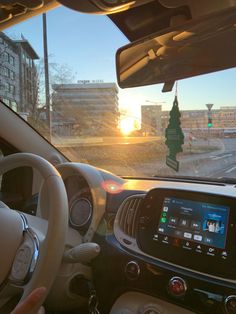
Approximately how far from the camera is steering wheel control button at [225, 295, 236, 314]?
2.04 meters

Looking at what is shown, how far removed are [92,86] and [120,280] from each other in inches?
65.7

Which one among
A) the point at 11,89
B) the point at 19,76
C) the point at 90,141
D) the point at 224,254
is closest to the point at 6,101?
the point at 11,89

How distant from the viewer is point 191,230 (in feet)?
7.59

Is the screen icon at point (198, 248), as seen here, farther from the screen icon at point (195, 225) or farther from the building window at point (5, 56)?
the building window at point (5, 56)

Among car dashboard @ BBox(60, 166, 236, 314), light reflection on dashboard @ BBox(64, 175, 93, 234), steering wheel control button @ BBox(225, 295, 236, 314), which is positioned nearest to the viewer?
steering wheel control button @ BBox(225, 295, 236, 314)

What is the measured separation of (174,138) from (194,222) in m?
0.98

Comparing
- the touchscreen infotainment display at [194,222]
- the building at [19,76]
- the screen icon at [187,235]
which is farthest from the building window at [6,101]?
the screen icon at [187,235]

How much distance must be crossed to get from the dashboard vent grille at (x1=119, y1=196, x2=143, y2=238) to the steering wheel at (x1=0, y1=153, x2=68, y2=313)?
22.3 inches

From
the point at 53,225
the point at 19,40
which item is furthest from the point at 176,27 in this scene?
the point at 19,40

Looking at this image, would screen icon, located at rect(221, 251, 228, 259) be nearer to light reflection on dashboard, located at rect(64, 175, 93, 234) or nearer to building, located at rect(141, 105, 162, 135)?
light reflection on dashboard, located at rect(64, 175, 93, 234)

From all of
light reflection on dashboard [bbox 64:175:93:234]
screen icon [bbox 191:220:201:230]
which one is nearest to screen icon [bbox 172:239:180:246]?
screen icon [bbox 191:220:201:230]

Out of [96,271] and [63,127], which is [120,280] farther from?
[63,127]

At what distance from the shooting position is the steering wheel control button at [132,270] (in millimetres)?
2439

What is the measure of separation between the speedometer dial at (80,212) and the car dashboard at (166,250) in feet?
0.20
